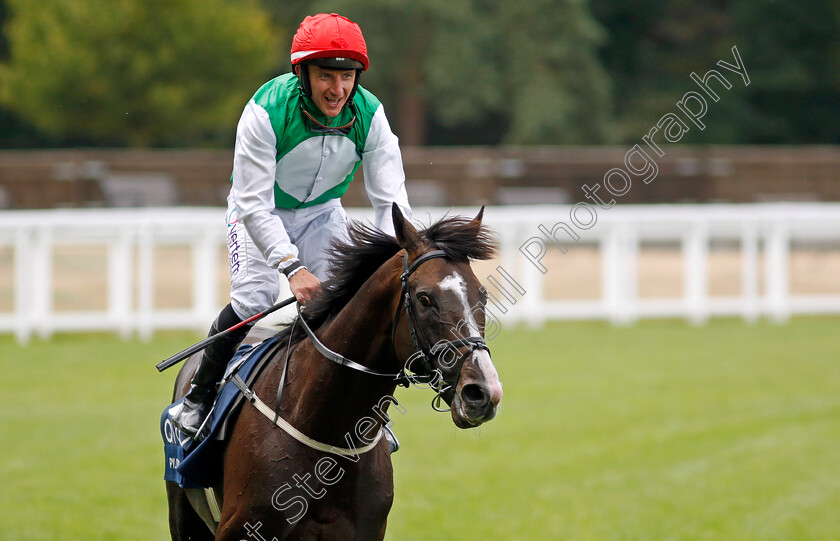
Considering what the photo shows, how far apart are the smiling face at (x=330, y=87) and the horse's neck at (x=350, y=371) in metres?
0.66

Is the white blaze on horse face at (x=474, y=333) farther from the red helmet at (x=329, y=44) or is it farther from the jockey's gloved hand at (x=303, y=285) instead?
the red helmet at (x=329, y=44)

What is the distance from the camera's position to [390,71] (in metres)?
33.9

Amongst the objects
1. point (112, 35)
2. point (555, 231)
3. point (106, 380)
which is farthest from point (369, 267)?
point (112, 35)

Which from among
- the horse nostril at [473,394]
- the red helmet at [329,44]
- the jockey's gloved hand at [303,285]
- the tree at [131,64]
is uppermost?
the tree at [131,64]

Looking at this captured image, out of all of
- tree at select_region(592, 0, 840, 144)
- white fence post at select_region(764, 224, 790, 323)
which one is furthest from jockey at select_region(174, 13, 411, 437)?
tree at select_region(592, 0, 840, 144)

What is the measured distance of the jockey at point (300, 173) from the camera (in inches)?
141

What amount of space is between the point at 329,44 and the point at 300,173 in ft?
1.73

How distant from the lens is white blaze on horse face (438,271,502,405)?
2.90 metres

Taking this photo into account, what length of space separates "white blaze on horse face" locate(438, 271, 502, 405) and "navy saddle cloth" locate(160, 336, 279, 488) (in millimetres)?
988

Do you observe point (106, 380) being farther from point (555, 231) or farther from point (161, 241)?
point (555, 231)

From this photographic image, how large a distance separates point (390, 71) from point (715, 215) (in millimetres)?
21192

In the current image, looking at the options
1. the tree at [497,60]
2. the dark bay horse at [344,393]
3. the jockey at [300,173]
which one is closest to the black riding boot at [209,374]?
the jockey at [300,173]

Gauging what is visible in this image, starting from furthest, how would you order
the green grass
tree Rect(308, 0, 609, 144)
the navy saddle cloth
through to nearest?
1. tree Rect(308, 0, 609, 144)
2. the green grass
3. the navy saddle cloth

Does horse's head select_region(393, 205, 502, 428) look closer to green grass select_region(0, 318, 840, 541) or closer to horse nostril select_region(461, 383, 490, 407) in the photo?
horse nostril select_region(461, 383, 490, 407)
